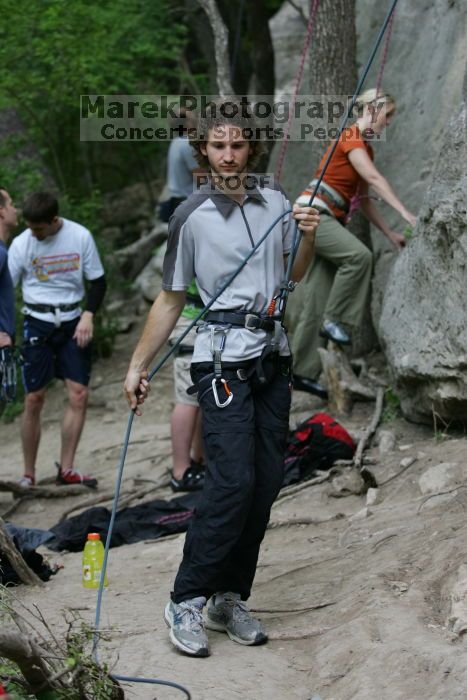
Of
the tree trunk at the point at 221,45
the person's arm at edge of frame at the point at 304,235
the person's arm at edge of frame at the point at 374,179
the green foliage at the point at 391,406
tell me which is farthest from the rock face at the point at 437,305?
→ the tree trunk at the point at 221,45

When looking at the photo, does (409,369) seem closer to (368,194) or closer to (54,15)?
(368,194)

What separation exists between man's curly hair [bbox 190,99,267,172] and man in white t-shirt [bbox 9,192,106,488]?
349 cm

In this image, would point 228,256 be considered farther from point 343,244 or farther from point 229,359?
point 343,244

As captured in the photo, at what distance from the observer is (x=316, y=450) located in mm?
6625

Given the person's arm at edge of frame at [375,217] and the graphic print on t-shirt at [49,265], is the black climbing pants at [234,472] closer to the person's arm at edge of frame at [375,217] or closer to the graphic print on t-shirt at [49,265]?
the graphic print on t-shirt at [49,265]

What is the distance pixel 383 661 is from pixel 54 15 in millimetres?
8747

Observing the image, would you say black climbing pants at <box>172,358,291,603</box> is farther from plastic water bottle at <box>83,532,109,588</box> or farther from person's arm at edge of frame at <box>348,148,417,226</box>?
person's arm at edge of frame at <box>348,148,417,226</box>

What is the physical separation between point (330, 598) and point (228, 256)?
1.57 m

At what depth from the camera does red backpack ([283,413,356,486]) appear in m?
6.59

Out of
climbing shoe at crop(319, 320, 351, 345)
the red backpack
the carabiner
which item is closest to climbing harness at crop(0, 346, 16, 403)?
the red backpack

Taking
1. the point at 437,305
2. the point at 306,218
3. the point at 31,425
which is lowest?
the point at 31,425

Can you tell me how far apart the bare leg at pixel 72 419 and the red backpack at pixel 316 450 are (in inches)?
69.1

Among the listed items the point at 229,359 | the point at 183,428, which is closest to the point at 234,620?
the point at 229,359

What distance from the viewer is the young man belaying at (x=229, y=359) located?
12.8 feet
